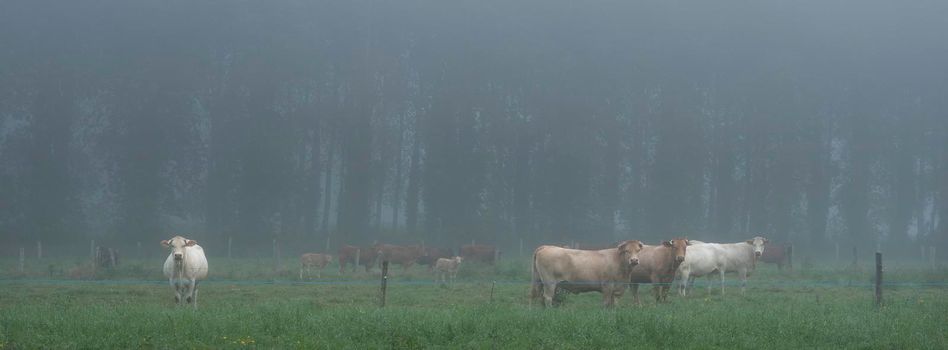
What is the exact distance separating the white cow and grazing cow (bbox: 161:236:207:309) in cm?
1270

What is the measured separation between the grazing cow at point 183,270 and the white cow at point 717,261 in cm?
1270

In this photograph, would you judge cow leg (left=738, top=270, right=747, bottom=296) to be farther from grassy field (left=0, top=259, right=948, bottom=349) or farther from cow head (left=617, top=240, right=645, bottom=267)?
grassy field (left=0, top=259, right=948, bottom=349)

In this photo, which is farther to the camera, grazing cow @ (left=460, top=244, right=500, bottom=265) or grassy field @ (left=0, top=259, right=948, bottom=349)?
grazing cow @ (left=460, top=244, right=500, bottom=265)

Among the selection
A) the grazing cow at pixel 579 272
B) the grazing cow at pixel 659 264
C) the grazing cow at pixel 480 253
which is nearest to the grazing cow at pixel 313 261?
the grazing cow at pixel 480 253

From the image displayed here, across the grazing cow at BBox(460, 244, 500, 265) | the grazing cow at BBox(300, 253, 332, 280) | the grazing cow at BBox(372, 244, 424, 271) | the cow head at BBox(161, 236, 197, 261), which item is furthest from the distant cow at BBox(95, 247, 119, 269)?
the grazing cow at BBox(460, 244, 500, 265)

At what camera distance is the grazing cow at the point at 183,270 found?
18.2 meters

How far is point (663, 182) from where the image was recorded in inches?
2606

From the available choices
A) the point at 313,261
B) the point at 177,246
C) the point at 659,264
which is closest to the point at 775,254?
the point at 659,264

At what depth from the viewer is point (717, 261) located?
24.7m

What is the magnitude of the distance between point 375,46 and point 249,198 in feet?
63.3

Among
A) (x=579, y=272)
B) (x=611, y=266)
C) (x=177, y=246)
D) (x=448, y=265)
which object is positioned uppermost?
(x=177, y=246)

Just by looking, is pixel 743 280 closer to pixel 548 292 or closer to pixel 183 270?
pixel 548 292

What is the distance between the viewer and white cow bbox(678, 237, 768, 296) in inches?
911

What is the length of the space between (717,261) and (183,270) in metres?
15.3
